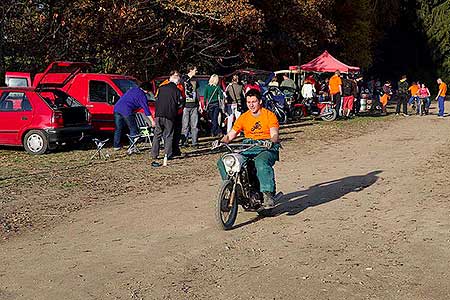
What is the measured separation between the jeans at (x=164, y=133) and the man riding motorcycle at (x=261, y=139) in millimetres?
5116

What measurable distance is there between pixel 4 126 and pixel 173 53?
1352cm

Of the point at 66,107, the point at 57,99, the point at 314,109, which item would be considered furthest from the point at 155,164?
the point at 314,109

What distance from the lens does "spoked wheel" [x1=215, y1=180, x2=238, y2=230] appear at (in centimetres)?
794

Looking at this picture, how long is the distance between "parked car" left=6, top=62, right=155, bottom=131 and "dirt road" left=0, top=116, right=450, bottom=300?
21.9 ft

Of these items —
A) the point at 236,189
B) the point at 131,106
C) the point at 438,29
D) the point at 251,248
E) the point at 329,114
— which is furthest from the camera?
the point at 438,29

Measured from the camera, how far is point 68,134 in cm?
1541

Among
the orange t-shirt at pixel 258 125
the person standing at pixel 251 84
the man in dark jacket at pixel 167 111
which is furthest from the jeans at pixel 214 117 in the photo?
the orange t-shirt at pixel 258 125

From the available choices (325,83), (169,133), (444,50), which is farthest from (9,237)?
(444,50)

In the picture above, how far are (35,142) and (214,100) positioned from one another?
507cm

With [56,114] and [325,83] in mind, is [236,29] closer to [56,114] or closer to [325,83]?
[325,83]

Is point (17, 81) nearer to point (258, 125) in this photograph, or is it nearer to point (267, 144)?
point (258, 125)

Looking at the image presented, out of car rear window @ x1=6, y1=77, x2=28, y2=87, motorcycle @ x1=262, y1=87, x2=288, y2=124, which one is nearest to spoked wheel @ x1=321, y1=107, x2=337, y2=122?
motorcycle @ x1=262, y1=87, x2=288, y2=124

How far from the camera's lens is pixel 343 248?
725cm

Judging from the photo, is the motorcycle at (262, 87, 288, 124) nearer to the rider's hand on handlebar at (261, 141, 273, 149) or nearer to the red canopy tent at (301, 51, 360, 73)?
the red canopy tent at (301, 51, 360, 73)
